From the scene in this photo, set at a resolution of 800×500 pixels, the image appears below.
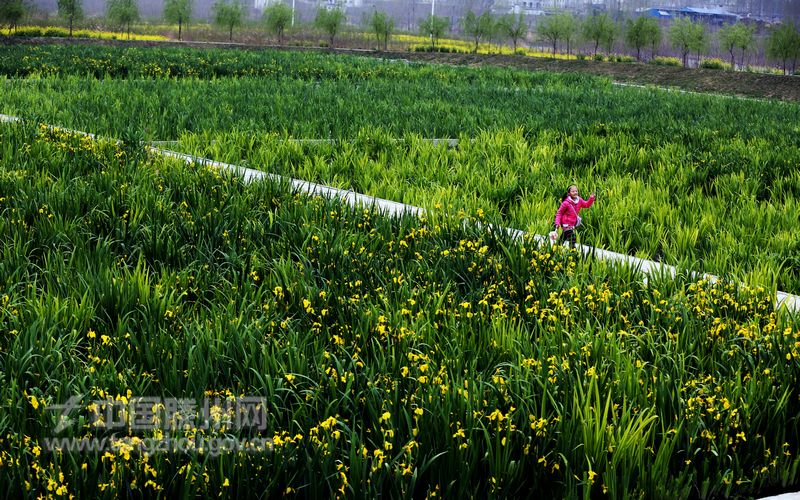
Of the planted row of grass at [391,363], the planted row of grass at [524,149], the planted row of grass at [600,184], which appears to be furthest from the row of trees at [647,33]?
the planted row of grass at [391,363]

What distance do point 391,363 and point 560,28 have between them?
57.5 metres

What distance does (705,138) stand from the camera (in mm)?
10367

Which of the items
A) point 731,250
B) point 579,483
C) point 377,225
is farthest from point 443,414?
point 731,250

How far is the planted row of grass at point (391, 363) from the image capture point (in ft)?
7.34

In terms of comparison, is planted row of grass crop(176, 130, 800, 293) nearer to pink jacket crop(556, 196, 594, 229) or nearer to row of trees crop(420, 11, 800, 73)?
pink jacket crop(556, 196, 594, 229)

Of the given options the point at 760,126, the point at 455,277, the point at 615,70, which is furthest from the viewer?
the point at 615,70

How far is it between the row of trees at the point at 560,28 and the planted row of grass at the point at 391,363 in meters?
42.5

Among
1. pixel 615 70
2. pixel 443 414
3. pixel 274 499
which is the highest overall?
pixel 615 70

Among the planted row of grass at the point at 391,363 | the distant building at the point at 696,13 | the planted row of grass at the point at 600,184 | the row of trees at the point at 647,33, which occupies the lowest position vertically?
the planted row of grass at the point at 391,363

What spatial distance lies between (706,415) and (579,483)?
2.36 ft

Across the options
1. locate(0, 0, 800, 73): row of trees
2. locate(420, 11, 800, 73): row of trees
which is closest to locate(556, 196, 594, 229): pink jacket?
locate(420, 11, 800, 73): row of trees

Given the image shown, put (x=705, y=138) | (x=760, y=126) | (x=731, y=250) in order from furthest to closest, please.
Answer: (x=760, y=126) → (x=705, y=138) → (x=731, y=250)

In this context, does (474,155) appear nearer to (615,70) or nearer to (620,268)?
(620,268)

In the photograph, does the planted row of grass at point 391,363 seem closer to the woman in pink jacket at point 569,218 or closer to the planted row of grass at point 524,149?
the woman in pink jacket at point 569,218
